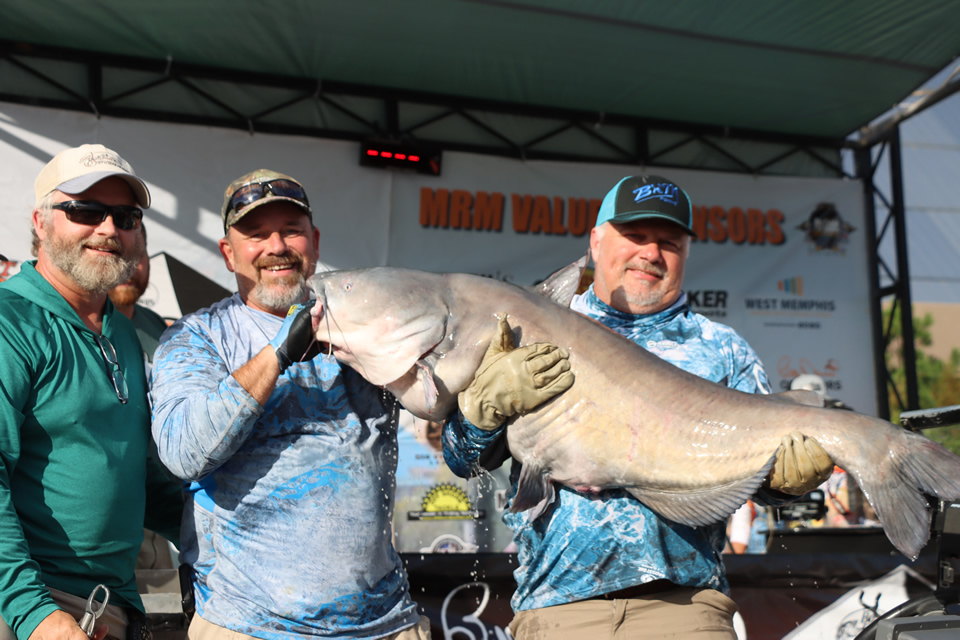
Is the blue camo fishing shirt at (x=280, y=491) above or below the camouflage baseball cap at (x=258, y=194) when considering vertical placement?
below

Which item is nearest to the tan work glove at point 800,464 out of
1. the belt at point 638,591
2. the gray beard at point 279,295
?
the belt at point 638,591

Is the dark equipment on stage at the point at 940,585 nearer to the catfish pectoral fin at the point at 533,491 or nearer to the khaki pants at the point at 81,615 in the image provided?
the catfish pectoral fin at the point at 533,491

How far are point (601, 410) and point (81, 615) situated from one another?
155 cm

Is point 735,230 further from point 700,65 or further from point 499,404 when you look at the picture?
point 499,404

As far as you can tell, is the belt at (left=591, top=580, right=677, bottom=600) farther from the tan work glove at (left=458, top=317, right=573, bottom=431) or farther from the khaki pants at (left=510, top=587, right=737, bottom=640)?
the tan work glove at (left=458, top=317, right=573, bottom=431)

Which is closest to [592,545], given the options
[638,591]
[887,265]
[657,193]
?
Answer: [638,591]

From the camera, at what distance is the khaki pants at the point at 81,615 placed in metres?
1.75

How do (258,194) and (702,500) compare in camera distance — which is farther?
(258,194)

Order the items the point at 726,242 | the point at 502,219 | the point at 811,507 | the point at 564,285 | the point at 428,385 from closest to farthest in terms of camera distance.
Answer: the point at 428,385
the point at 564,285
the point at 811,507
the point at 502,219
the point at 726,242

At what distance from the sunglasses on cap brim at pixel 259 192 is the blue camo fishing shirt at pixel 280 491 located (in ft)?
1.37

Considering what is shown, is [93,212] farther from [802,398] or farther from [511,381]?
[802,398]

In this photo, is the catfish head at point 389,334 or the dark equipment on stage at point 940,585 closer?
the catfish head at point 389,334

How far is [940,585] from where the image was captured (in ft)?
7.95

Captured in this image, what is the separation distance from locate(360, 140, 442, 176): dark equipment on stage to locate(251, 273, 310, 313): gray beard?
489 cm
